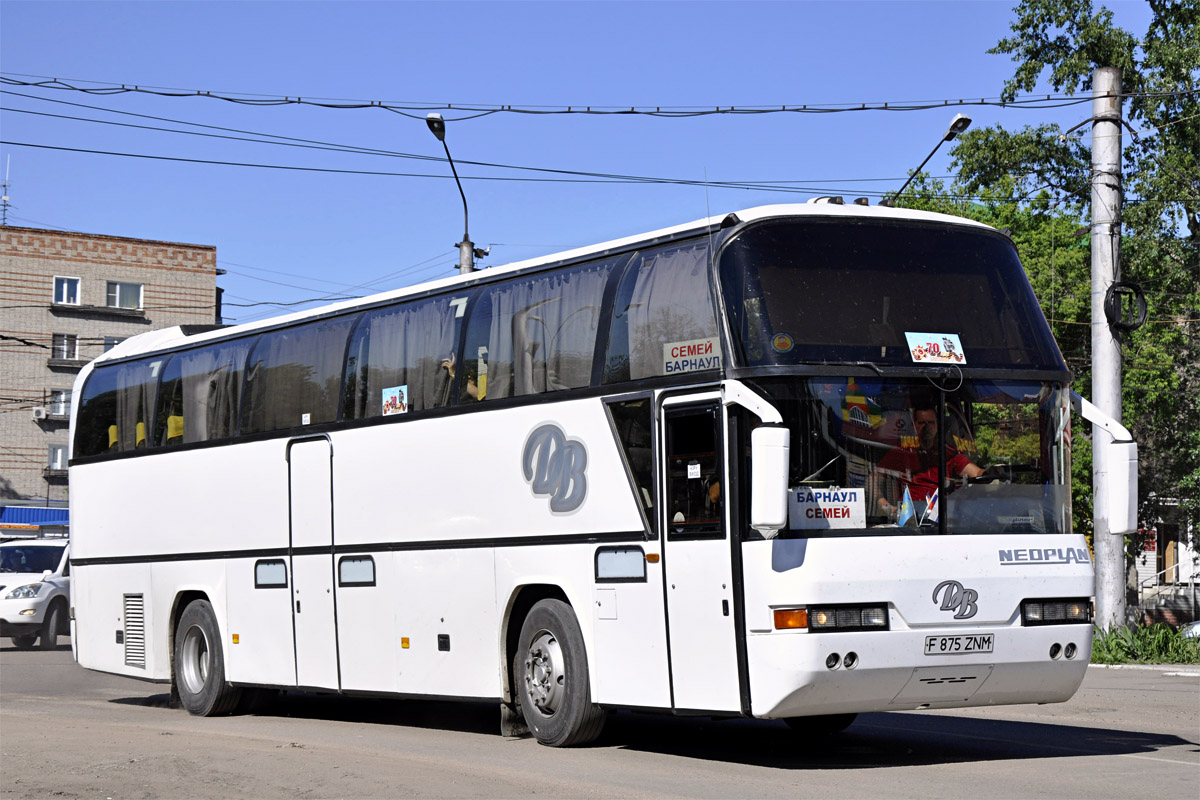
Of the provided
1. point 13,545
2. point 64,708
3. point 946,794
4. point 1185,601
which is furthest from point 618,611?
point 1185,601

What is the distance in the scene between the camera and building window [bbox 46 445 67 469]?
65188 mm

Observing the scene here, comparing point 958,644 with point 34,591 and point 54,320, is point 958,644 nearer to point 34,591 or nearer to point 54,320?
point 34,591

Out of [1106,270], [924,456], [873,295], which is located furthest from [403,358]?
[1106,270]

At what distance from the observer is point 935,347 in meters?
10.9

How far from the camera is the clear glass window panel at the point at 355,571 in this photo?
575 inches

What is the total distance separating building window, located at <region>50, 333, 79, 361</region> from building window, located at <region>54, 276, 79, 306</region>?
1.34 meters

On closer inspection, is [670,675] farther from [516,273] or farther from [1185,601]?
[1185,601]

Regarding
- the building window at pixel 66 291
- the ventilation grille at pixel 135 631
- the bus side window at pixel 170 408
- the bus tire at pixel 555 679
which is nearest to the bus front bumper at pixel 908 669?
the bus tire at pixel 555 679

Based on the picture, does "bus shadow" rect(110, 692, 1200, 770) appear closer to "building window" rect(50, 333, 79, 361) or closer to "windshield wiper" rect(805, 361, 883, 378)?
"windshield wiper" rect(805, 361, 883, 378)

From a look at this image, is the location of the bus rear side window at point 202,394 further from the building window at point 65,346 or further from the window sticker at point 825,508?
the building window at point 65,346

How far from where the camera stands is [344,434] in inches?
587

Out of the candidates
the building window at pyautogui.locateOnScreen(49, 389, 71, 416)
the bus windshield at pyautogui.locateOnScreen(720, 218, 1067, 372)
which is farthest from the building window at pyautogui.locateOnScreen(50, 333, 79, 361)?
the bus windshield at pyautogui.locateOnScreen(720, 218, 1067, 372)

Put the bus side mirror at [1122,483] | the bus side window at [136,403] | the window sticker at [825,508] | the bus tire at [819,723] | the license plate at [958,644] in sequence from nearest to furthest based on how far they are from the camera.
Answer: the window sticker at [825,508], the license plate at [958,644], the bus side mirror at [1122,483], the bus tire at [819,723], the bus side window at [136,403]

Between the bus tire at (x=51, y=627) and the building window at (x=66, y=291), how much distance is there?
37.8 m
